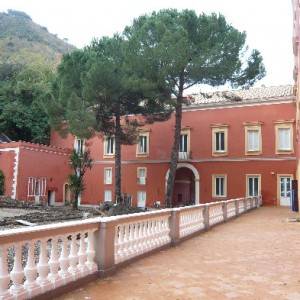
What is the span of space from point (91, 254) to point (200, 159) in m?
27.3

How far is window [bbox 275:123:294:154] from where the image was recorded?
29375 millimetres

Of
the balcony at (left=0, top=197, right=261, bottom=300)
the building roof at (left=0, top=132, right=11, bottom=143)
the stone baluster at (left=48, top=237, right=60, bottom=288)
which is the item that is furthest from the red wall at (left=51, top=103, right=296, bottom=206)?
the stone baluster at (left=48, top=237, right=60, bottom=288)

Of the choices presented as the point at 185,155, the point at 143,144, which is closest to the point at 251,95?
the point at 185,155

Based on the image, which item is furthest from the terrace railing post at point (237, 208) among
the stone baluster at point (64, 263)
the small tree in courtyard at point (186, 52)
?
the stone baluster at point (64, 263)

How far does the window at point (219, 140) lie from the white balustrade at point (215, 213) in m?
16.7

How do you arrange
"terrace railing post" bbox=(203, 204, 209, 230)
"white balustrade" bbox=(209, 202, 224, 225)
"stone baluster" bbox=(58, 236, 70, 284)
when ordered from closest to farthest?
"stone baluster" bbox=(58, 236, 70, 284) → "terrace railing post" bbox=(203, 204, 209, 230) → "white balustrade" bbox=(209, 202, 224, 225)

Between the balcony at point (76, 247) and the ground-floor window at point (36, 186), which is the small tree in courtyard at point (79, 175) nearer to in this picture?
the ground-floor window at point (36, 186)

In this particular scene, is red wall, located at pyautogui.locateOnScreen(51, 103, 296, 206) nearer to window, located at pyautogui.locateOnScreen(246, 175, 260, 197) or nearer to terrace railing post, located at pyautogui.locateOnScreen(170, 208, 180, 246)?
window, located at pyautogui.locateOnScreen(246, 175, 260, 197)

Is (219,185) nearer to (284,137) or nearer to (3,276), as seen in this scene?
(284,137)

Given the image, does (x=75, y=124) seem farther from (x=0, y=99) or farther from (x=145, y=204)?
(x=0, y=99)

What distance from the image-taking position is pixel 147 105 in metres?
28.3

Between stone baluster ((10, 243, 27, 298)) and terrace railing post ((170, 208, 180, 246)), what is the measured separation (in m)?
5.26

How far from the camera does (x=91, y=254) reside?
18.7 ft

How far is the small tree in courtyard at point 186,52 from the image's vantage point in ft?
80.7
